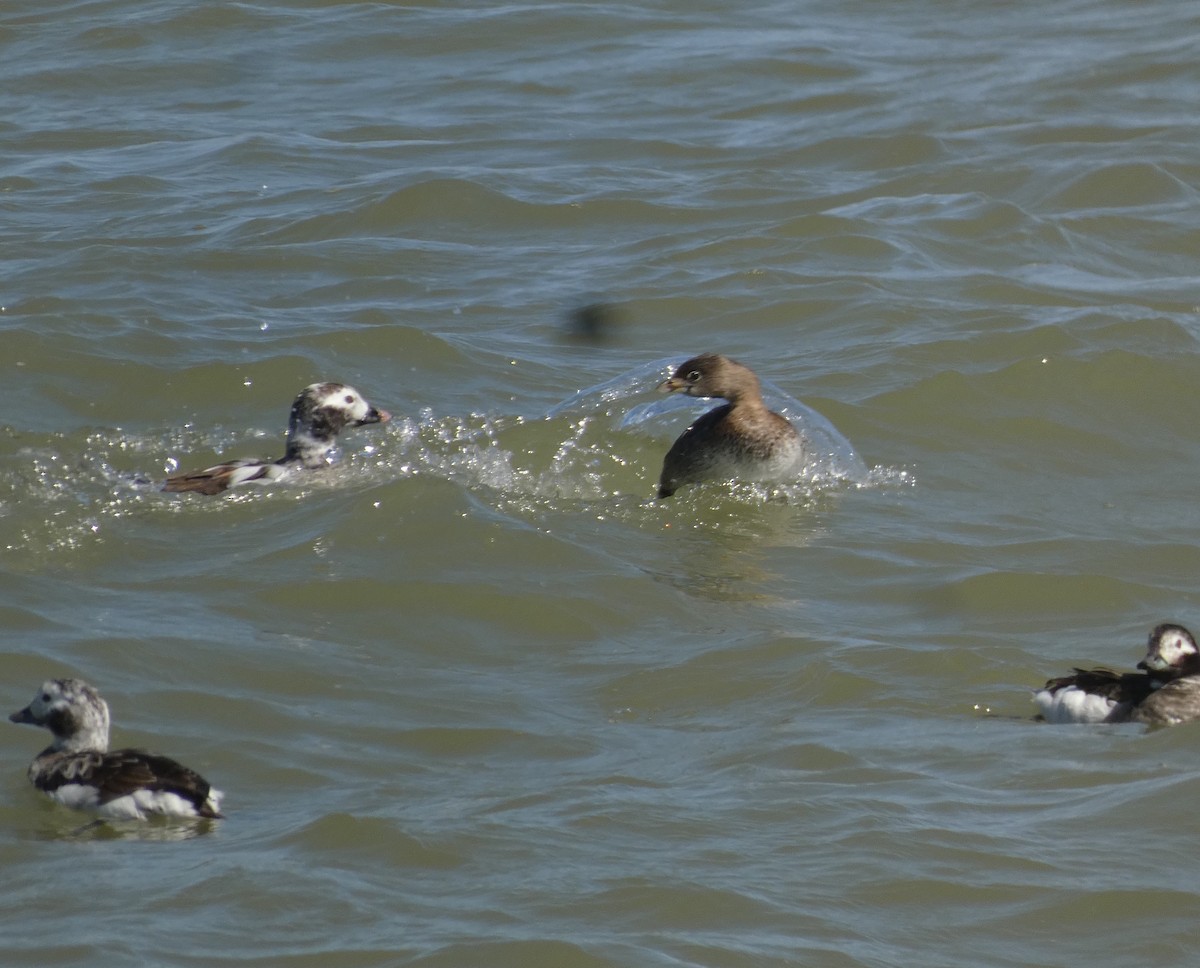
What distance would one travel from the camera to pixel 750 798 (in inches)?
268

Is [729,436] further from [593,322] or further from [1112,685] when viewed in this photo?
A: [1112,685]

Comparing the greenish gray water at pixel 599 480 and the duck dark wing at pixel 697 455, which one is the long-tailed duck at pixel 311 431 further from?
the duck dark wing at pixel 697 455

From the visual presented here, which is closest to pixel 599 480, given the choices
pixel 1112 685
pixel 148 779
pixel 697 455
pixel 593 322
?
pixel 697 455

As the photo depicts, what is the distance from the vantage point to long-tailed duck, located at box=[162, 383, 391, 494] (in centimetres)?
1087

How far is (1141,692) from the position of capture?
766 centimetres

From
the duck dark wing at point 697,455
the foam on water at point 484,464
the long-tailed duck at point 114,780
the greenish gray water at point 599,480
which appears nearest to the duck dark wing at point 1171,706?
the greenish gray water at point 599,480

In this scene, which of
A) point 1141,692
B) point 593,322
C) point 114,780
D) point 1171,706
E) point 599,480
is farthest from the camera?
point 593,322

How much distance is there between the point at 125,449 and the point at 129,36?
33.5ft

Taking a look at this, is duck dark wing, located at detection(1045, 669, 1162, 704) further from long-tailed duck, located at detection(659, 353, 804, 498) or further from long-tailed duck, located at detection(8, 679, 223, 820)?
long-tailed duck, located at detection(659, 353, 804, 498)

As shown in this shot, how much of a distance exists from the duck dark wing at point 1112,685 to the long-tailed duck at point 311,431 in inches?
191

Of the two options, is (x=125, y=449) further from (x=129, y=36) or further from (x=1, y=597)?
(x=129, y=36)

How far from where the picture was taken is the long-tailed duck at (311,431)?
35.7ft

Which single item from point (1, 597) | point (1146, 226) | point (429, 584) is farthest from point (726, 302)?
point (1, 597)

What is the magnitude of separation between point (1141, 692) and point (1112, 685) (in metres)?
0.12
